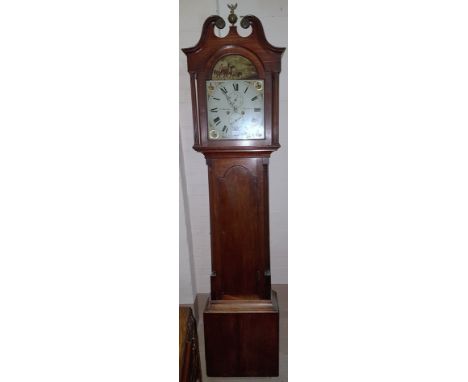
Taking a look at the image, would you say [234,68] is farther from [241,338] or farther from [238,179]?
[241,338]

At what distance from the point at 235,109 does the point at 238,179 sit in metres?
0.31

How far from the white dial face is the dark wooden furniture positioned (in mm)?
768

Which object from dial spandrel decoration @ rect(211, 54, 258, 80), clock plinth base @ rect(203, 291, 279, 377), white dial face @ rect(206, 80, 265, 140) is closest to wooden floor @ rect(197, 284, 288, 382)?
clock plinth base @ rect(203, 291, 279, 377)

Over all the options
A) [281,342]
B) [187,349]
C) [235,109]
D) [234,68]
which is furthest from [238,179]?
[281,342]

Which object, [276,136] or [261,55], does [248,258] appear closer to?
[276,136]

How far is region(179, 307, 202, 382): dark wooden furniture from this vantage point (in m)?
0.97

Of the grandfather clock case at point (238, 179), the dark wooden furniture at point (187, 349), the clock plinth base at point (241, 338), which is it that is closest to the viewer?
the dark wooden furniture at point (187, 349)

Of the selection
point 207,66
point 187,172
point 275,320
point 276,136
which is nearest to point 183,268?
point 187,172

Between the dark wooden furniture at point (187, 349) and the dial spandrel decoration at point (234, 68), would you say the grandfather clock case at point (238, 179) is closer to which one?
the dial spandrel decoration at point (234, 68)

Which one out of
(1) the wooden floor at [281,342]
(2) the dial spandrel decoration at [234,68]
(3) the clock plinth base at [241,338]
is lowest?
(1) the wooden floor at [281,342]

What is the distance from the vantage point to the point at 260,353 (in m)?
1.50

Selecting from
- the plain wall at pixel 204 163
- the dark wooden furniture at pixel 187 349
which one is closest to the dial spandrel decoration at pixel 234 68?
the plain wall at pixel 204 163

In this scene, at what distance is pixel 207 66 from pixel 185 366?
1157 mm

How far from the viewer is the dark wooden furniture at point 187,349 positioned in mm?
966
